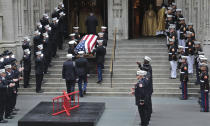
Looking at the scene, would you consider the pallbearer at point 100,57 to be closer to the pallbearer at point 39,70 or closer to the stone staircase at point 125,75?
the stone staircase at point 125,75

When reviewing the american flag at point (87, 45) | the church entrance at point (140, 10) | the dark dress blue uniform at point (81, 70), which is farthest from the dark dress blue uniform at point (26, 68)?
the church entrance at point (140, 10)

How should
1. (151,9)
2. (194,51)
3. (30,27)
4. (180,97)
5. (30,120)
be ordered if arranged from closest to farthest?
(30,120), (180,97), (194,51), (30,27), (151,9)

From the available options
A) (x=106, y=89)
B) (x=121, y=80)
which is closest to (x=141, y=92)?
(x=106, y=89)

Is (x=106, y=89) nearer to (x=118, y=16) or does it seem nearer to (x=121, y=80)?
(x=121, y=80)

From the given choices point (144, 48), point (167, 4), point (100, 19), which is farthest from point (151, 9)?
point (144, 48)

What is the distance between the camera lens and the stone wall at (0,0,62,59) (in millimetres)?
22125

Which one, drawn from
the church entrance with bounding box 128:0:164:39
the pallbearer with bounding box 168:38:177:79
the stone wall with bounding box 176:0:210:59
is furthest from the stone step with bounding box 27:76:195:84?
the church entrance with bounding box 128:0:164:39

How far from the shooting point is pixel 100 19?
28031 mm

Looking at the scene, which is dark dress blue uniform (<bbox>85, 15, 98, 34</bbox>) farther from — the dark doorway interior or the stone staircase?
the dark doorway interior

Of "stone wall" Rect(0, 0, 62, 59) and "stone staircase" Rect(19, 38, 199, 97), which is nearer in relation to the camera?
"stone staircase" Rect(19, 38, 199, 97)

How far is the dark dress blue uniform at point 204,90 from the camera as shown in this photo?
17.0 m

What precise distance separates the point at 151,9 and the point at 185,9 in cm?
311

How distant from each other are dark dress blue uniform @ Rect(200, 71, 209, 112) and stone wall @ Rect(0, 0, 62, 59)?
9326 millimetres

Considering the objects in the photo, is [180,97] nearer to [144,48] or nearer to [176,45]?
[176,45]
